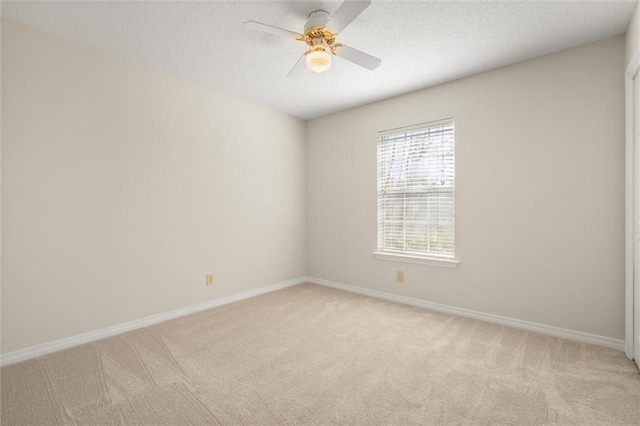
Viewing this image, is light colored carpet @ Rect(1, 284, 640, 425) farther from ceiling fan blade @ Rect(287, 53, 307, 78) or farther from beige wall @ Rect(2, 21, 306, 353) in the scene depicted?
ceiling fan blade @ Rect(287, 53, 307, 78)

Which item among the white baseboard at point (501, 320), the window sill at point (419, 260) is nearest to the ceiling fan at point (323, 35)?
the window sill at point (419, 260)

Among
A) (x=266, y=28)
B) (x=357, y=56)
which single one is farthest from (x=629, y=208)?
(x=266, y=28)

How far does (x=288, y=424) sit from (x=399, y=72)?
3057 mm

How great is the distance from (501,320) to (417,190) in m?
1.56

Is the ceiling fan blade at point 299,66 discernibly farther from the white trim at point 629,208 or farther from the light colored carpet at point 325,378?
the white trim at point 629,208

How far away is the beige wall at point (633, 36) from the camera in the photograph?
6.81 feet

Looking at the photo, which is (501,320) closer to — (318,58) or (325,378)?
(325,378)

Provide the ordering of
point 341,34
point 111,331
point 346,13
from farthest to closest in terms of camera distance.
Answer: point 111,331, point 341,34, point 346,13

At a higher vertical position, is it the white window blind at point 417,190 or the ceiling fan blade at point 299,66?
the ceiling fan blade at point 299,66

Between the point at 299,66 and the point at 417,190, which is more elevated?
the point at 299,66

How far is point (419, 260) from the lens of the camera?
357 cm

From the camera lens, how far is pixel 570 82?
2658 millimetres

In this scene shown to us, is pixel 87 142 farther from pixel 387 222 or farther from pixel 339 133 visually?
pixel 387 222

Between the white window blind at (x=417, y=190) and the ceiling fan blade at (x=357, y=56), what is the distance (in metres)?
1.38
